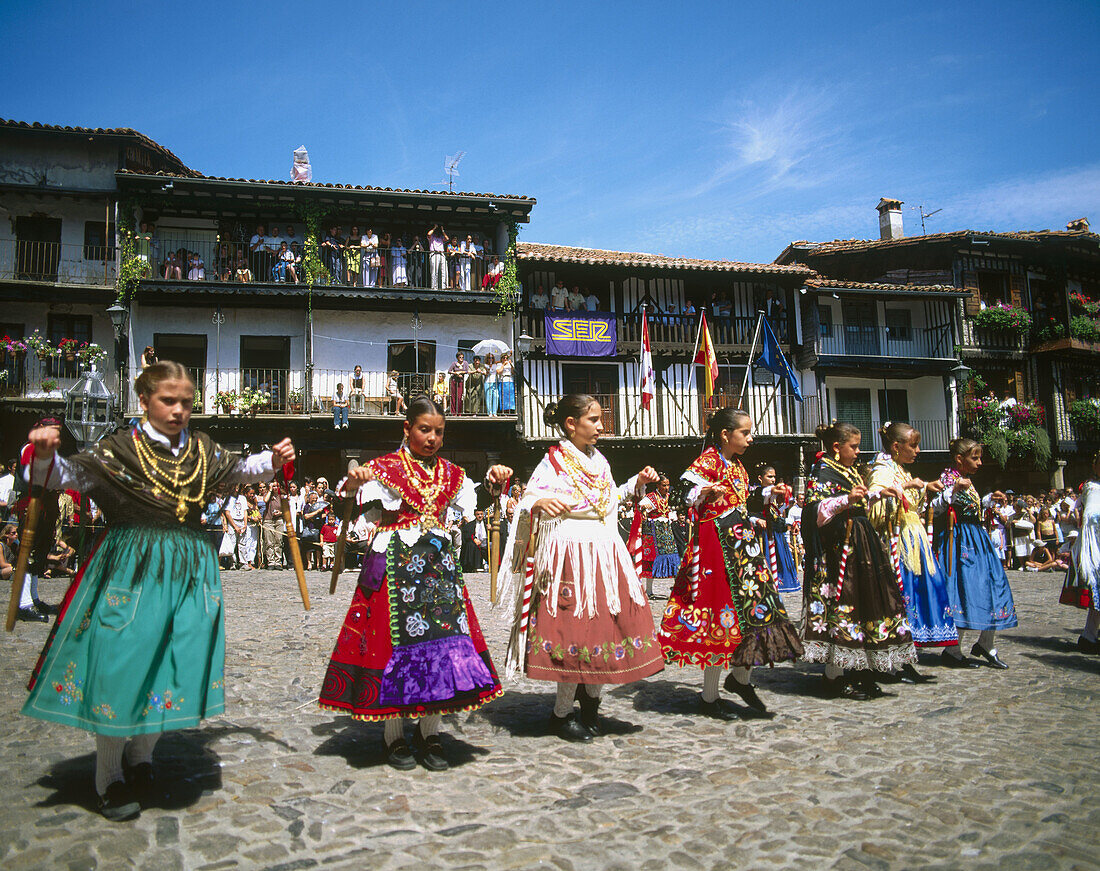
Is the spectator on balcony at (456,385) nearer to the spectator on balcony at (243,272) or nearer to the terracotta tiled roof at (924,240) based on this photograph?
the spectator on balcony at (243,272)

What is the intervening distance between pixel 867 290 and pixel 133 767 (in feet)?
91.0

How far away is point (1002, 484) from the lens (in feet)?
95.2

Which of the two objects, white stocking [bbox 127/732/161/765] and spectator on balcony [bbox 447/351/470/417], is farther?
spectator on balcony [bbox 447/351/470/417]

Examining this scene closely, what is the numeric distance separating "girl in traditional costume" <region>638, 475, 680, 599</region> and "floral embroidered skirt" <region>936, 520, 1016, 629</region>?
5522 mm

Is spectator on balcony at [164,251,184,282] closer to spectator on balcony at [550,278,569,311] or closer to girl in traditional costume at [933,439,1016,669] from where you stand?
spectator on balcony at [550,278,569,311]

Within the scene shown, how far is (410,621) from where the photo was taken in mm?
4074

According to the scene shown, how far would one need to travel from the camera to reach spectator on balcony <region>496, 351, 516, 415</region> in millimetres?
22781

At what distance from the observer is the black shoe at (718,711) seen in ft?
16.7

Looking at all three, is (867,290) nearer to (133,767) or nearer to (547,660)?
(547,660)

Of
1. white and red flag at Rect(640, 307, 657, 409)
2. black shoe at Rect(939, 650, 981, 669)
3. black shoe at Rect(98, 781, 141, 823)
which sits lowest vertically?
black shoe at Rect(939, 650, 981, 669)

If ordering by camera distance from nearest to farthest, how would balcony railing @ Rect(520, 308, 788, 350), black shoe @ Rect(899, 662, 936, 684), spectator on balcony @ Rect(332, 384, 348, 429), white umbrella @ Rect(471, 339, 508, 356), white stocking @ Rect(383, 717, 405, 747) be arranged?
white stocking @ Rect(383, 717, 405, 747)
black shoe @ Rect(899, 662, 936, 684)
spectator on balcony @ Rect(332, 384, 348, 429)
white umbrella @ Rect(471, 339, 508, 356)
balcony railing @ Rect(520, 308, 788, 350)

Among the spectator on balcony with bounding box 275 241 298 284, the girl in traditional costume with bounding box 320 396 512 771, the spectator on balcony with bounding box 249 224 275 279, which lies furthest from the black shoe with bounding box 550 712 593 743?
the spectator on balcony with bounding box 249 224 275 279

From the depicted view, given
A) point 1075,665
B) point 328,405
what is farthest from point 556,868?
point 328,405

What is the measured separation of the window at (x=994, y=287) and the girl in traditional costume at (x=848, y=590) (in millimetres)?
28613
